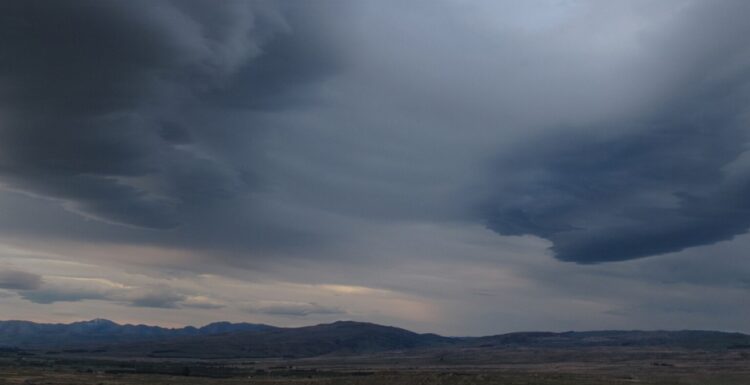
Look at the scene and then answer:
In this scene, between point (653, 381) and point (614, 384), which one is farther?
point (653, 381)

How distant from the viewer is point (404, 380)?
133750 mm

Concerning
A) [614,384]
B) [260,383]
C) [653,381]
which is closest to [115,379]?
[260,383]

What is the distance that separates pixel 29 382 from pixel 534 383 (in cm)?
9713

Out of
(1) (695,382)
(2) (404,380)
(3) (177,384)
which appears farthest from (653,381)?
(3) (177,384)

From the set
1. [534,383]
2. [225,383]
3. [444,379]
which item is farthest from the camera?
[225,383]

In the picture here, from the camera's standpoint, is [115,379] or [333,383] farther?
[115,379]

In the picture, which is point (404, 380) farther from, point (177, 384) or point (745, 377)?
point (745, 377)

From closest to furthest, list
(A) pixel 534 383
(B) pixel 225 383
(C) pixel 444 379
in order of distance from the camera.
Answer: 1. (A) pixel 534 383
2. (C) pixel 444 379
3. (B) pixel 225 383

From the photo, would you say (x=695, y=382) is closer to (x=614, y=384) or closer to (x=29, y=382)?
(x=614, y=384)

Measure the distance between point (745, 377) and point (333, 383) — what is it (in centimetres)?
9292

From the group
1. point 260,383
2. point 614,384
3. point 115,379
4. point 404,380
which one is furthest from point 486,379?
point 115,379

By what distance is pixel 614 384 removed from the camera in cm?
12962

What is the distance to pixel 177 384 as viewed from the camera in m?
138

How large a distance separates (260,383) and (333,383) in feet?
58.9
